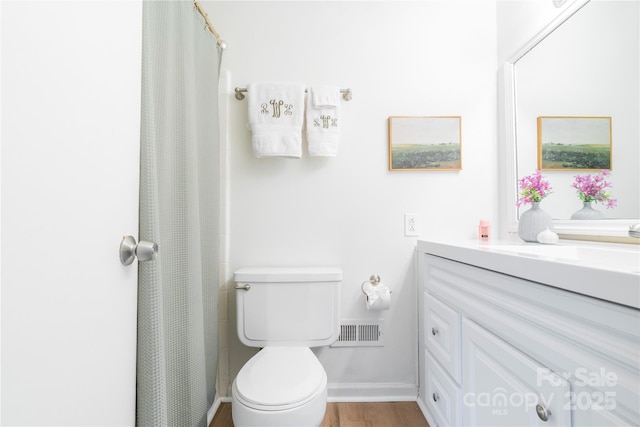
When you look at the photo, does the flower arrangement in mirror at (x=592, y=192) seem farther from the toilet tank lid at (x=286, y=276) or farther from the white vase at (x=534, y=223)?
the toilet tank lid at (x=286, y=276)

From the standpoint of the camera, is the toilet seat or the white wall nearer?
the toilet seat

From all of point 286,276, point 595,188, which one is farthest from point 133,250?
point 595,188

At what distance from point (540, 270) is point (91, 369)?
3.13 ft

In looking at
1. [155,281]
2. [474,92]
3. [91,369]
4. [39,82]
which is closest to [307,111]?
[474,92]

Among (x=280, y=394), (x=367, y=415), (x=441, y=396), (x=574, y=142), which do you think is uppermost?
(x=574, y=142)

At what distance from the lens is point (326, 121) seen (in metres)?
1.55

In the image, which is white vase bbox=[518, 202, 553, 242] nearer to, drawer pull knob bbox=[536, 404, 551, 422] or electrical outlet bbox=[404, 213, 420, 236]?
electrical outlet bbox=[404, 213, 420, 236]

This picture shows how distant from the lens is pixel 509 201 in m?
1.59

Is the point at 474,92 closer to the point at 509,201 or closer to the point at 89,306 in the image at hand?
the point at 509,201

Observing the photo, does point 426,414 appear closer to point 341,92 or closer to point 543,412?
point 543,412

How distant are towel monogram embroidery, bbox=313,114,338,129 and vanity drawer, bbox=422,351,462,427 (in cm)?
122

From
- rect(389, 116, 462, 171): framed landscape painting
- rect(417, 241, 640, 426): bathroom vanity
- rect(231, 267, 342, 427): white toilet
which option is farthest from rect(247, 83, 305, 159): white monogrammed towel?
rect(417, 241, 640, 426): bathroom vanity

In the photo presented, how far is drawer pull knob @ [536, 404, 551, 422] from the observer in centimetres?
68

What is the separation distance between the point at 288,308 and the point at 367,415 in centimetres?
68
